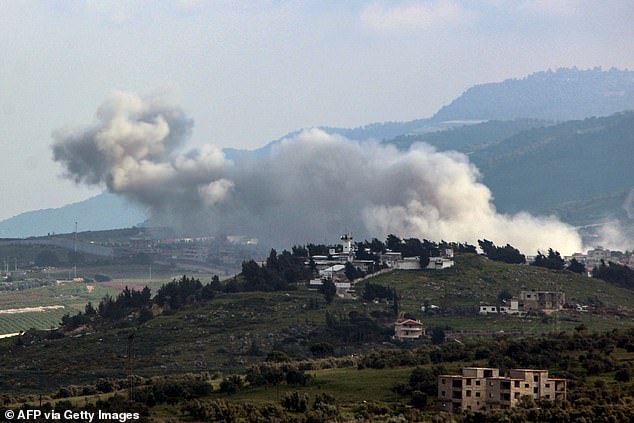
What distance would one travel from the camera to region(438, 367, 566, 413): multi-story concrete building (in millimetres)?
63781

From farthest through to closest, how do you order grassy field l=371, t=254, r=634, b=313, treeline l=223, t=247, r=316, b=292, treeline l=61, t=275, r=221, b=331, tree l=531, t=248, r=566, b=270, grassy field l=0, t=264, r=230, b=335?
tree l=531, t=248, r=566, b=270
grassy field l=0, t=264, r=230, b=335
treeline l=223, t=247, r=316, b=292
grassy field l=371, t=254, r=634, b=313
treeline l=61, t=275, r=221, b=331

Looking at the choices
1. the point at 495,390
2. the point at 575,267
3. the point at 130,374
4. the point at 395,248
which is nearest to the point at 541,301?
the point at 575,267

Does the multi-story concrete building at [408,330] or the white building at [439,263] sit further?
the white building at [439,263]

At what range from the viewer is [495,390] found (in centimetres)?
6444

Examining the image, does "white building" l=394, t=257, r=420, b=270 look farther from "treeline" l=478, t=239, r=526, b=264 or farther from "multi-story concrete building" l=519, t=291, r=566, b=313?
"multi-story concrete building" l=519, t=291, r=566, b=313

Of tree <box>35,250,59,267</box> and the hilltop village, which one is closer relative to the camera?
the hilltop village

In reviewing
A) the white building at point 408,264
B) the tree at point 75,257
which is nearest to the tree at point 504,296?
the white building at point 408,264

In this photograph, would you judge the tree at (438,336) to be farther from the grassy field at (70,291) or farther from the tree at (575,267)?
the grassy field at (70,291)

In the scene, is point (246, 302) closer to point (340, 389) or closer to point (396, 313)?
point (396, 313)

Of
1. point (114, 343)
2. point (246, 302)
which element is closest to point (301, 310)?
point (246, 302)

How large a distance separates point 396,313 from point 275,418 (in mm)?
49867

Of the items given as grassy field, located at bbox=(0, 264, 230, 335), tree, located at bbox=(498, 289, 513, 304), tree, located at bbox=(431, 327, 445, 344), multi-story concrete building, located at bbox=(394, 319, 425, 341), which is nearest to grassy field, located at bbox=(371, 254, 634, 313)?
tree, located at bbox=(498, 289, 513, 304)

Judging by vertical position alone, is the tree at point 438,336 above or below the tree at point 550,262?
below

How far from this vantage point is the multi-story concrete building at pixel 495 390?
63.8 meters
